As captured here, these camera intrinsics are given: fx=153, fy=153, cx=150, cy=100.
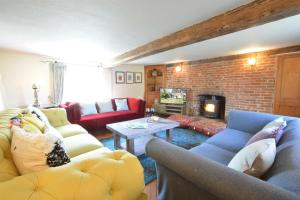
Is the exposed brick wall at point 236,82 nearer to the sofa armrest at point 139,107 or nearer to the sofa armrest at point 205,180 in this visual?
the sofa armrest at point 139,107

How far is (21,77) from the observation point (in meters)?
3.62

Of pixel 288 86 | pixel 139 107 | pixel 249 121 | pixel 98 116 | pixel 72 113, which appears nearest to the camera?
pixel 249 121

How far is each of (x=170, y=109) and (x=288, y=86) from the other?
3231 millimetres

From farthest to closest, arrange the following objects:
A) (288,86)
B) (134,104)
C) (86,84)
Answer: (86,84) < (134,104) < (288,86)

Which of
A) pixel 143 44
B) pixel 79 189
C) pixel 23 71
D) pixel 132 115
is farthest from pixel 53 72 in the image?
pixel 79 189

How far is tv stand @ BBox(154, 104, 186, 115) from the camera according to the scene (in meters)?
5.27

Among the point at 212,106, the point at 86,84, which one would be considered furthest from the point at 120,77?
the point at 212,106

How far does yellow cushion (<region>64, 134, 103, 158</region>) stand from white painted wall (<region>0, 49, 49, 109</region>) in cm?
245

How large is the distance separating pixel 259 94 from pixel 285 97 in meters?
0.47

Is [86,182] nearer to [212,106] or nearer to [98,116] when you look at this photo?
[98,116]

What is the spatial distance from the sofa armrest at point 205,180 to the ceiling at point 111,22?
4.31ft

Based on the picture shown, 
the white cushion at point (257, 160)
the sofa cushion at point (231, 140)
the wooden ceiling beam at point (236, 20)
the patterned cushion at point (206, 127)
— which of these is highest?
the wooden ceiling beam at point (236, 20)

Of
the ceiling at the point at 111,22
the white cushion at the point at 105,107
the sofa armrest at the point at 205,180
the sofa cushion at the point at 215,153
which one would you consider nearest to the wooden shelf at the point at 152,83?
the white cushion at the point at 105,107

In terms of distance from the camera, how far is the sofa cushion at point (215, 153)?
1.61 m
